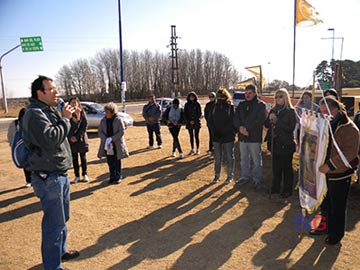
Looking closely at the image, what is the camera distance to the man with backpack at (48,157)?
2963 mm

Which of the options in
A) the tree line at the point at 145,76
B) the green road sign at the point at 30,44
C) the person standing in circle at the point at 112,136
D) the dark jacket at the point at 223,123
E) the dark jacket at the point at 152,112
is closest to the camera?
the dark jacket at the point at 223,123

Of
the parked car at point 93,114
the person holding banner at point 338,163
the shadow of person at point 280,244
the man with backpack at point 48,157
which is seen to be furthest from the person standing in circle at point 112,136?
the parked car at point 93,114

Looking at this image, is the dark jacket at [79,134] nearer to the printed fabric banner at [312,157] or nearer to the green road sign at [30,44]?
the printed fabric banner at [312,157]

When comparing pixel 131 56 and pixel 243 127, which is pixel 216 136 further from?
pixel 131 56

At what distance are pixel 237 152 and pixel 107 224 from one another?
5.62 metres

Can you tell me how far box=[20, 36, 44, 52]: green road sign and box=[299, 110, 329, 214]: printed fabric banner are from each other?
2521cm

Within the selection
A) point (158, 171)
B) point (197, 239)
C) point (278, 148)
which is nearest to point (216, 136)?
point (278, 148)

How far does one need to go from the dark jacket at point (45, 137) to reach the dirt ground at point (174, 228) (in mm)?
1377

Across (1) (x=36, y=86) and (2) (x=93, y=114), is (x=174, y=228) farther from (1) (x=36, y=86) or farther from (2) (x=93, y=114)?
(2) (x=93, y=114)

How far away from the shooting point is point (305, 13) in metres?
14.6

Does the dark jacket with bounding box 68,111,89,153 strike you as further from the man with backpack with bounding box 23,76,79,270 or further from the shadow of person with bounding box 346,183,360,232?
the shadow of person with bounding box 346,183,360,232

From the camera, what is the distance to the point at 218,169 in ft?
22.0

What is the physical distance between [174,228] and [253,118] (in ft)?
8.80

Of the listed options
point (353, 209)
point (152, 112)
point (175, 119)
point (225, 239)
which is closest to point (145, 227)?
point (225, 239)
